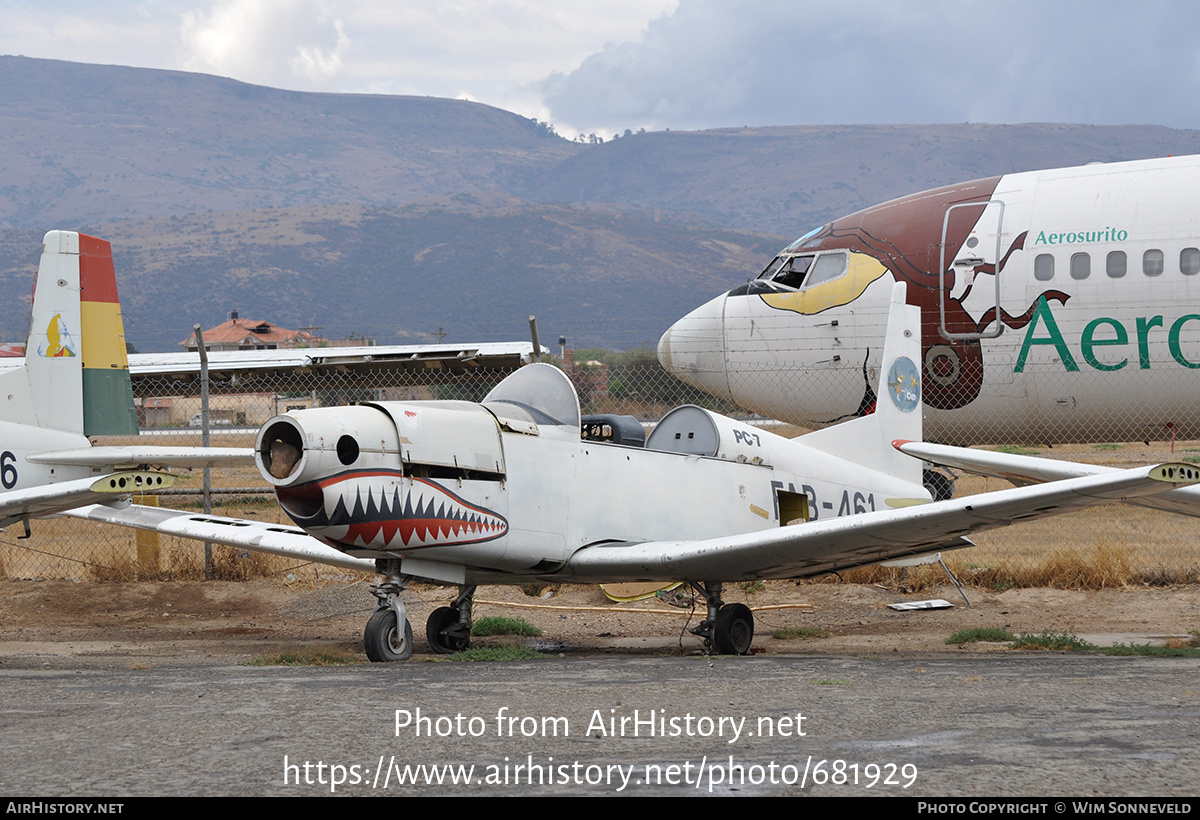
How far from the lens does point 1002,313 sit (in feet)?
38.9

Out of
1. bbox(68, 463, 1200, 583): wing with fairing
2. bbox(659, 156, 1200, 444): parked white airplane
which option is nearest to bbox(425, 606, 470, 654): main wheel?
bbox(68, 463, 1200, 583): wing with fairing

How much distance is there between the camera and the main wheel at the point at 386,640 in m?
6.66

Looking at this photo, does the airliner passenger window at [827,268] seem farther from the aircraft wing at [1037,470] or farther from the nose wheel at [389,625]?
the nose wheel at [389,625]

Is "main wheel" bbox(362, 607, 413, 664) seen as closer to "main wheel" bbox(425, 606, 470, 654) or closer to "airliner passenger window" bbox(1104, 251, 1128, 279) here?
"main wheel" bbox(425, 606, 470, 654)

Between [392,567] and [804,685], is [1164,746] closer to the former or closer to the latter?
[804,685]

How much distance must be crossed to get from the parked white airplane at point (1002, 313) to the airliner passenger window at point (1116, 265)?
0.05 feet

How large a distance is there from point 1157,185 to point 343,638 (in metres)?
9.70

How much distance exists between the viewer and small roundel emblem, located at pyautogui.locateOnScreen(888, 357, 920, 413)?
9.55 metres

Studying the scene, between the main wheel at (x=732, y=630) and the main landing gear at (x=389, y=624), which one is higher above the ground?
the main landing gear at (x=389, y=624)

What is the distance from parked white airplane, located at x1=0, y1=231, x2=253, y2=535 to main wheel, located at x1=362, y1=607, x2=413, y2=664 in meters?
2.19

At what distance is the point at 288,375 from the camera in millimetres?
21516

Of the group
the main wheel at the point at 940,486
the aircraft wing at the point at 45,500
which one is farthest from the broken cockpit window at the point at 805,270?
the aircraft wing at the point at 45,500

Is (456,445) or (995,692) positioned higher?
(456,445)

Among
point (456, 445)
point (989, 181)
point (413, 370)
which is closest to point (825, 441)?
point (456, 445)
